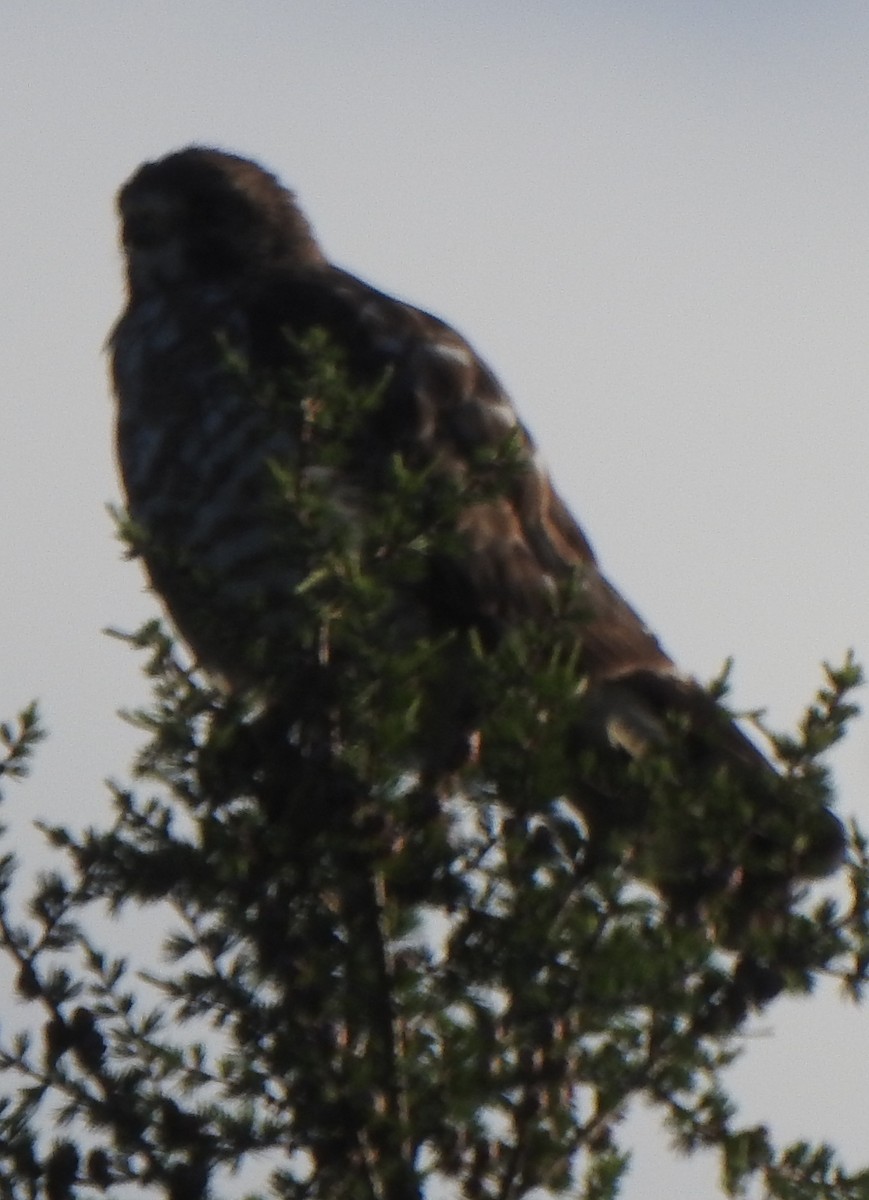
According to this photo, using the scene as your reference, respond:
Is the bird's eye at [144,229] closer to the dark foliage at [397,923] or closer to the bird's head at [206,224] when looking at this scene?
the bird's head at [206,224]

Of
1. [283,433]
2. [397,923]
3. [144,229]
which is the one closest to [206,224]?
[144,229]

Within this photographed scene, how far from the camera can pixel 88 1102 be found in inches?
120

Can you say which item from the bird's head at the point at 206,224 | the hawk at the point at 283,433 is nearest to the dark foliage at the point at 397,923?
the hawk at the point at 283,433

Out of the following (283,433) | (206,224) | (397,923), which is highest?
(206,224)

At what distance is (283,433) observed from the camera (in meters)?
4.05

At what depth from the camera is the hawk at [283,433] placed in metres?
4.55

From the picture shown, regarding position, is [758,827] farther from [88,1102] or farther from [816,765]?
[88,1102]

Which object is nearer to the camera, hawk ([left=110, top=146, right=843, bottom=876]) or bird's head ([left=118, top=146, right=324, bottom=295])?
hawk ([left=110, top=146, right=843, bottom=876])

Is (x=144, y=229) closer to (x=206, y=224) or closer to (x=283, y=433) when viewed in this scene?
(x=206, y=224)

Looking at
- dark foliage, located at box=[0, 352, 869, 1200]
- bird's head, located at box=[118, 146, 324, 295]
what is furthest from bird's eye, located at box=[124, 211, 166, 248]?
dark foliage, located at box=[0, 352, 869, 1200]

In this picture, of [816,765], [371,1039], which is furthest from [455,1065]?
[816,765]

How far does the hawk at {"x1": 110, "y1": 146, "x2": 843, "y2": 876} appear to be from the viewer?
4.55 metres

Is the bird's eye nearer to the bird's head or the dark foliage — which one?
the bird's head

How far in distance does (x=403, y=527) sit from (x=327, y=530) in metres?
0.12
